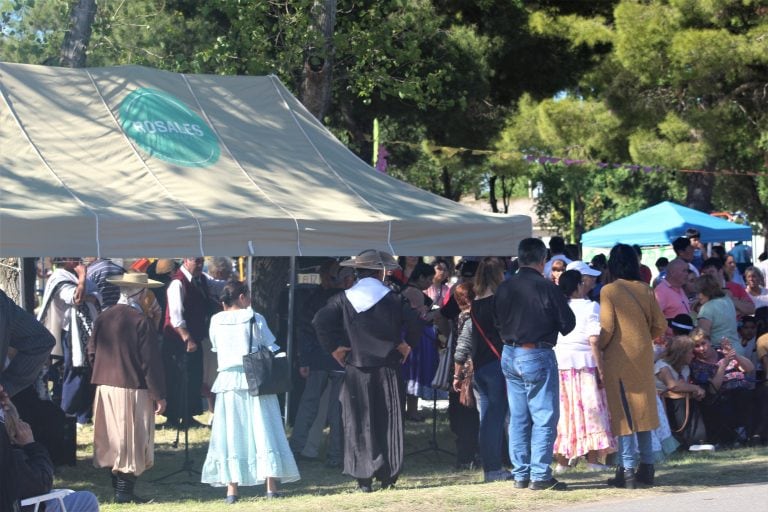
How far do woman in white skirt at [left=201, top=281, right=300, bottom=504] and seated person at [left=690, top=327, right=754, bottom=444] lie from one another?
14.0ft

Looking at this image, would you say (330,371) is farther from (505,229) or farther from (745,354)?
(745,354)

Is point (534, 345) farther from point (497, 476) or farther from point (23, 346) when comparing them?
point (23, 346)

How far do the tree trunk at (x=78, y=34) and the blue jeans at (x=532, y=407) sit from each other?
19.9 feet

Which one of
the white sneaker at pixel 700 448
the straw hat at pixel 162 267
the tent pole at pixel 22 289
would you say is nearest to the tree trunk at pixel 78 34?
the tent pole at pixel 22 289

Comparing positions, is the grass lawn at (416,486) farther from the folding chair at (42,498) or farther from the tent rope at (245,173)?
the folding chair at (42,498)

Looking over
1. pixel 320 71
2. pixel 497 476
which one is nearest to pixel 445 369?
pixel 497 476

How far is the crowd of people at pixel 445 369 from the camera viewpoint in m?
8.63

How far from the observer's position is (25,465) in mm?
5230

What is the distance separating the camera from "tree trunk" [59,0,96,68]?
1215cm

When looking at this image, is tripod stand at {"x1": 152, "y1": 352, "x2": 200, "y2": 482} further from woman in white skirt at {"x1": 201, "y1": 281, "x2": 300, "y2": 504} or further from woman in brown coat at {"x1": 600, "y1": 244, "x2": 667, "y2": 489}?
woman in brown coat at {"x1": 600, "y1": 244, "x2": 667, "y2": 489}

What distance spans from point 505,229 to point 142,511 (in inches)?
157

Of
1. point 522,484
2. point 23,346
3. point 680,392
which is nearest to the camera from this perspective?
point 23,346

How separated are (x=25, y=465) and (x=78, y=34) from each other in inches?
313

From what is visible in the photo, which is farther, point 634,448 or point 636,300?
point 634,448
